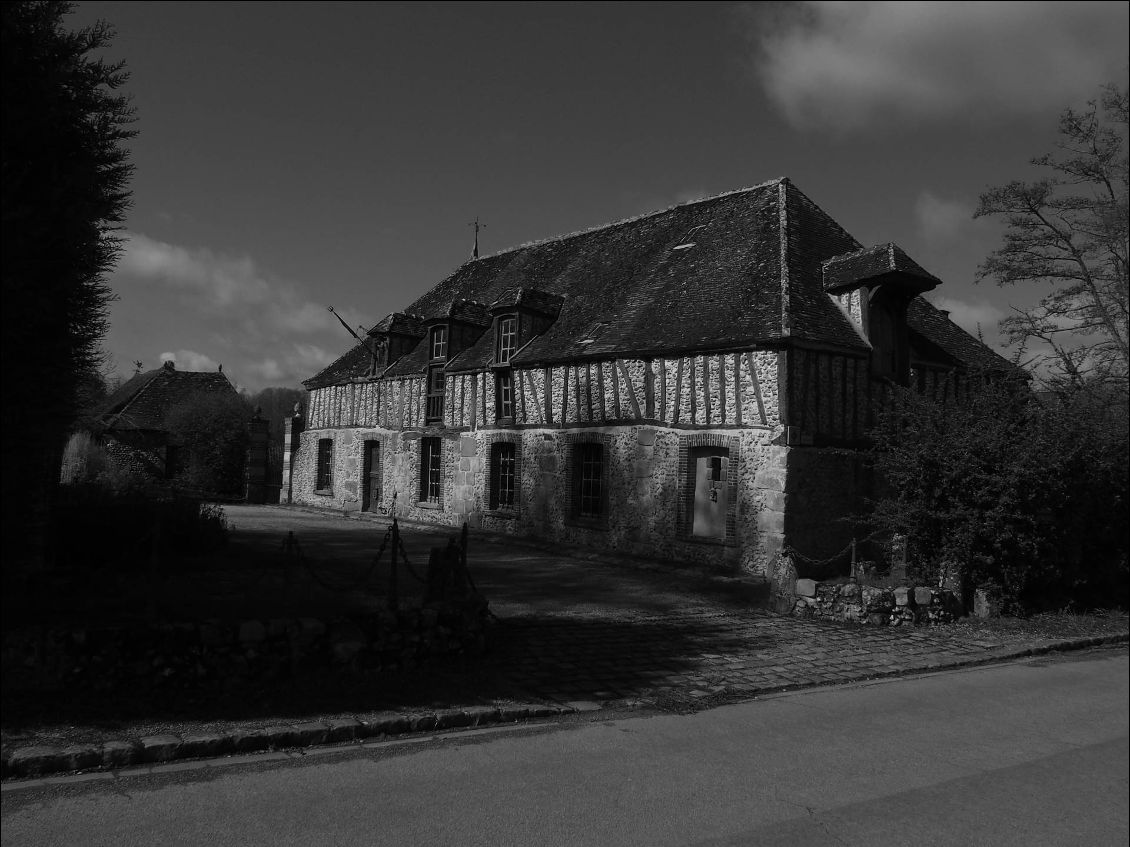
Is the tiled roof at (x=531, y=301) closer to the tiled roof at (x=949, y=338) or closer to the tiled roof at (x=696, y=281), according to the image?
the tiled roof at (x=696, y=281)

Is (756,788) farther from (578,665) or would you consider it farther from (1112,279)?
(1112,279)

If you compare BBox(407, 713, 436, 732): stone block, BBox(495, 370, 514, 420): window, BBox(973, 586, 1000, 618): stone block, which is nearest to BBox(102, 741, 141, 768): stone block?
BBox(407, 713, 436, 732): stone block

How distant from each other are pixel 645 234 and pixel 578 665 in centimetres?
1271

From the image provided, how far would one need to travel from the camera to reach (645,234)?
→ 17.9 metres

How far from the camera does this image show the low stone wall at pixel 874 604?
31.6 feet

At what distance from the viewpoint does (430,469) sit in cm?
1914

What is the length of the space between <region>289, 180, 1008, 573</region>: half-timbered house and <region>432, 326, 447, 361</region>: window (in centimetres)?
7

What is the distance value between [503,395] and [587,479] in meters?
2.95

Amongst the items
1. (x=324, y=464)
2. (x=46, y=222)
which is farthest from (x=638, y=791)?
(x=324, y=464)

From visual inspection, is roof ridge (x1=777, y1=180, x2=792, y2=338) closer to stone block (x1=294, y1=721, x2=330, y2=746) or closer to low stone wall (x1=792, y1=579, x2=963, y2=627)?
low stone wall (x1=792, y1=579, x2=963, y2=627)

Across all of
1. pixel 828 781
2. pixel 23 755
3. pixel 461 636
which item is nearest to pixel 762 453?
pixel 461 636

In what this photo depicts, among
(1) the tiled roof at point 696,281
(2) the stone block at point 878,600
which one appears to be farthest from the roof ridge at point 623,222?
(2) the stone block at point 878,600

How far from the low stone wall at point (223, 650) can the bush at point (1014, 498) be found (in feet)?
21.6

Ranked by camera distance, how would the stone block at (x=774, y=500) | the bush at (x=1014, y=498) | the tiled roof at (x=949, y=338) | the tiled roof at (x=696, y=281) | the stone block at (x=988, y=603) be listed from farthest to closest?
the tiled roof at (x=949, y=338), the tiled roof at (x=696, y=281), the stone block at (x=774, y=500), the stone block at (x=988, y=603), the bush at (x=1014, y=498)
